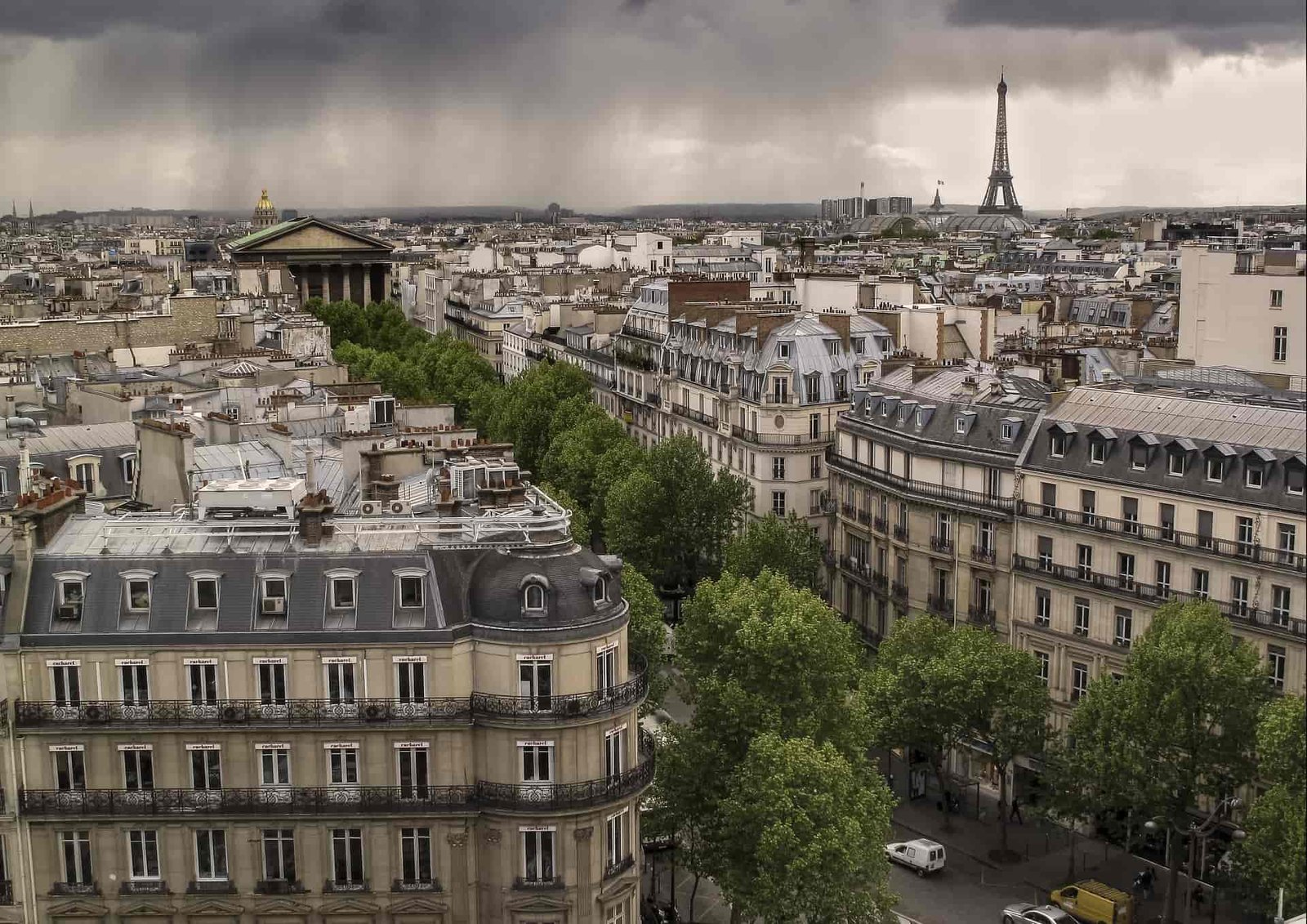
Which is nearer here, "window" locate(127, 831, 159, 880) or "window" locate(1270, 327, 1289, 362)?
"window" locate(1270, 327, 1289, 362)

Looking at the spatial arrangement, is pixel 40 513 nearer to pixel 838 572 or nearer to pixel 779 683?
pixel 779 683

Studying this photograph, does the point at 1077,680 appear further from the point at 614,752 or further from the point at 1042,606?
the point at 614,752

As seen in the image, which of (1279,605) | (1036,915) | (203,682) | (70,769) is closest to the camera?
(203,682)

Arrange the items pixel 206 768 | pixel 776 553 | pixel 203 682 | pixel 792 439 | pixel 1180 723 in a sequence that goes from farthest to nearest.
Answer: pixel 792 439 < pixel 776 553 < pixel 1180 723 < pixel 206 768 < pixel 203 682

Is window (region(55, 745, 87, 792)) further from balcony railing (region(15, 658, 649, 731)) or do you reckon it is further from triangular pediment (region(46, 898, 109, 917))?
triangular pediment (region(46, 898, 109, 917))

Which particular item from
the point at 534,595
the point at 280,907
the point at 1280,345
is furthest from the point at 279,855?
the point at 1280,345

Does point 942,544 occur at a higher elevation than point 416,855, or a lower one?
higher

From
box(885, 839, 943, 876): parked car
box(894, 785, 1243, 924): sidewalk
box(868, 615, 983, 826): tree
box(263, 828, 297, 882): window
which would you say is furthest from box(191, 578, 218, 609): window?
box(894, 785, 1243, 924): sidewalk
